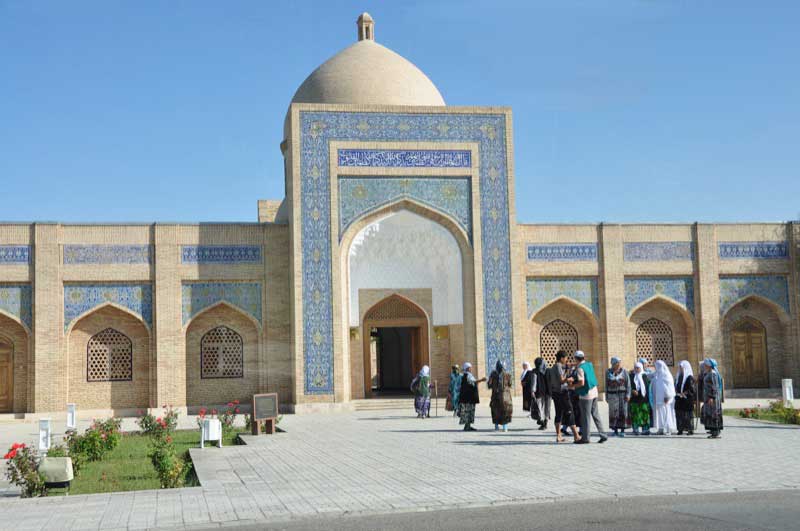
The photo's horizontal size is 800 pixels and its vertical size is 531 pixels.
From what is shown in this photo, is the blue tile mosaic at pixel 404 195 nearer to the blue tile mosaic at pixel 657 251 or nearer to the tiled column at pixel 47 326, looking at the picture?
the blue tile mosaic at pixel 657 251

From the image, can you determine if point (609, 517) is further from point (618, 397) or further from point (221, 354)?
point (221, 354)

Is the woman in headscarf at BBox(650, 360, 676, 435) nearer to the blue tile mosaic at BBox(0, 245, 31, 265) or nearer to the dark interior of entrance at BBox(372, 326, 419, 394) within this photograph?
the blue tile mosaic at BBox(0, 245, 31, 265)

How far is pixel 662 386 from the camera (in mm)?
12664

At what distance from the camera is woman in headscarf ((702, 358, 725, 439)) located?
464 inches

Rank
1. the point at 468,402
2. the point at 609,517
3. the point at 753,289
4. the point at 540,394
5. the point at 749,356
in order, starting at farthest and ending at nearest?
the point at 749,356 < the point at 753,289 < the point at 468,402 < the point at 540,394 < the point at 609,517

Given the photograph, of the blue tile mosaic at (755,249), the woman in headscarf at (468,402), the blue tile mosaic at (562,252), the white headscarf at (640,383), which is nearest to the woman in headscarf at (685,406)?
the white headscarf at (640,383)

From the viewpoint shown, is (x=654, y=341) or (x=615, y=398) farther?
(x=654, y=341)

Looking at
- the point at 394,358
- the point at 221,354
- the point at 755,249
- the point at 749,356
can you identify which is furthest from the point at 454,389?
the point at 394,358

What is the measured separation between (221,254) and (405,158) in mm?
4598

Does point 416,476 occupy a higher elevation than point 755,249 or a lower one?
lower

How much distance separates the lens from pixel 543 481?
8.16 m

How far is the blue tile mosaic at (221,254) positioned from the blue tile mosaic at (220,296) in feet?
1.60

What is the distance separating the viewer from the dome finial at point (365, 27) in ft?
79.4

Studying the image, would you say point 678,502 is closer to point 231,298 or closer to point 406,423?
point 406,423
